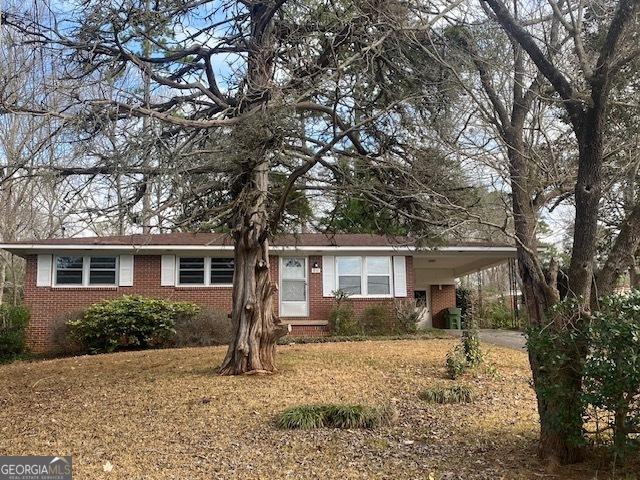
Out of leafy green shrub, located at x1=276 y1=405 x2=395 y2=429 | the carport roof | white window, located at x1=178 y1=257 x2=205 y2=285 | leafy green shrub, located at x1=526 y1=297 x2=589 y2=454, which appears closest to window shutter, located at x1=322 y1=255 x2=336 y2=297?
the carport roof

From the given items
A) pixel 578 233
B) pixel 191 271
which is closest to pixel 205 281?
pixel 191 271

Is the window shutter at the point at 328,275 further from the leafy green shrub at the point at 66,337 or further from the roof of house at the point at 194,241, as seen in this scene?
the leafy green shrub at the point at 66,337

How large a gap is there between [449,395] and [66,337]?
12283mm

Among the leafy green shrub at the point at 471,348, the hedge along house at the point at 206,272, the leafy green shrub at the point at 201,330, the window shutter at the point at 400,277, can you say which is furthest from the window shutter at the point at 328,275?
the leafy green shrub at the point at 471,348

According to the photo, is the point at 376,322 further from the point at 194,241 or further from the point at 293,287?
the point at 194,241

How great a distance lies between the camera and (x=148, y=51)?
9.87 metres

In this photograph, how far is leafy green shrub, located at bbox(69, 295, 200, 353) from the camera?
15.9m

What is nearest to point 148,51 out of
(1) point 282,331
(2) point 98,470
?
(1) point 282,331

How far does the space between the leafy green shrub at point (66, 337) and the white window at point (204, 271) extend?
11.0 ft

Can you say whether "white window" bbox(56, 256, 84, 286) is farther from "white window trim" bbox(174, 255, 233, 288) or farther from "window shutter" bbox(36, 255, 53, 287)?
"white window trim" bbox(174, 255, 233, 288)

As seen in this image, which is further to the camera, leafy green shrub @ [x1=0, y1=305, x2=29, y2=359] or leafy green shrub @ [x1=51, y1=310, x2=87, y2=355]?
leafy green shrub @ [x1=51, y1=310, x2=87, y2=355]

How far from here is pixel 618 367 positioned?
426 cm

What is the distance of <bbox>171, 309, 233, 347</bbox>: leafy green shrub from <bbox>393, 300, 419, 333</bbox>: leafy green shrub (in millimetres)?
5319

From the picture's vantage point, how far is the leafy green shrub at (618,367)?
4203mm
